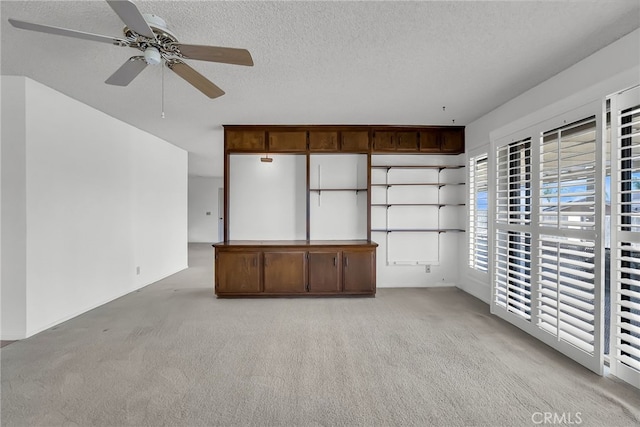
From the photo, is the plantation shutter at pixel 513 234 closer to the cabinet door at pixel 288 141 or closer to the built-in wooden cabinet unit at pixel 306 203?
the built-in wooden cabinet unit at pixel 306 203

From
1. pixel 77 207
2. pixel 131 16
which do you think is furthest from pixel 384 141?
pixel 77 207

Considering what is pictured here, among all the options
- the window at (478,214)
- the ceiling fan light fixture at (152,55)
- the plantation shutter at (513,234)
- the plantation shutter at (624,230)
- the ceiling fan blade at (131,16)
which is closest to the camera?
the ceiling fan blade at (131,16)

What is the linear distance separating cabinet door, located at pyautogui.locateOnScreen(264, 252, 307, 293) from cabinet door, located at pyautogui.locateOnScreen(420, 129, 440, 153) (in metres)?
2.65

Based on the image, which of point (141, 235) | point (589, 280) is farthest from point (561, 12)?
point (141, 235)

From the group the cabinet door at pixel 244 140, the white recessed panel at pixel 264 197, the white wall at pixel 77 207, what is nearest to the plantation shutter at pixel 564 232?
the white recessed panel at pixel 264 197

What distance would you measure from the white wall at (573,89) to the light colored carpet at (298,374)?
70.3 inches

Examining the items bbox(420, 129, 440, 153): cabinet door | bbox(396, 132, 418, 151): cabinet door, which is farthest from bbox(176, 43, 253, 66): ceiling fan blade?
bbox(420, 129, 440, 153): cabinet door

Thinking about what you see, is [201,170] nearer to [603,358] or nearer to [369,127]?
[369,127]

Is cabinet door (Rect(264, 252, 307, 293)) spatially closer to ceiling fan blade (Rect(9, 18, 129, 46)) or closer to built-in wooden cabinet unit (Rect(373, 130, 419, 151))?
built-in wooden cabinet unit (Rect(373, 130, 419, 151))

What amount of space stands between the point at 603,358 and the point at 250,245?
3.93 meters

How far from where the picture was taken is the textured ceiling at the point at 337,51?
6.71 feet

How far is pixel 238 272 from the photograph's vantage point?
14.9 feet

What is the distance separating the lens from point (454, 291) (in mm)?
4879

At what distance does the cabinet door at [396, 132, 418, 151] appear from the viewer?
4980 millimetres
